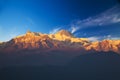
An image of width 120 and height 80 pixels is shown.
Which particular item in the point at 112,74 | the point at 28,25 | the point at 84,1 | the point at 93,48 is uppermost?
the point at 84,1

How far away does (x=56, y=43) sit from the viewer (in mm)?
8148

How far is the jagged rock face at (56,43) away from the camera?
8078 mm

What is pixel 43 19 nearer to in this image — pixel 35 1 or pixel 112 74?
pixel 35 1

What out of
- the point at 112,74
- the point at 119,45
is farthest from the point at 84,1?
the point at 112,74

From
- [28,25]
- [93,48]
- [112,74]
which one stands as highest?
[28,25]

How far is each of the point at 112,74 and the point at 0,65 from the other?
3.09 meters

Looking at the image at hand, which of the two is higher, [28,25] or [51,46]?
[28,25]

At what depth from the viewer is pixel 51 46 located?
8.12 m

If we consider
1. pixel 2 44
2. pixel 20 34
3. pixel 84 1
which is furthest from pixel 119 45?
pixel 2 44

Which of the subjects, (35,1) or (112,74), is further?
(35,1)

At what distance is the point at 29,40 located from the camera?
319 inches

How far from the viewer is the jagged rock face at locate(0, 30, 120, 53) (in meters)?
8.08

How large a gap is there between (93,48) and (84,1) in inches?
56.1

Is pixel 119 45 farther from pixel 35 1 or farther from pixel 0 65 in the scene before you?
pixel 0 65
